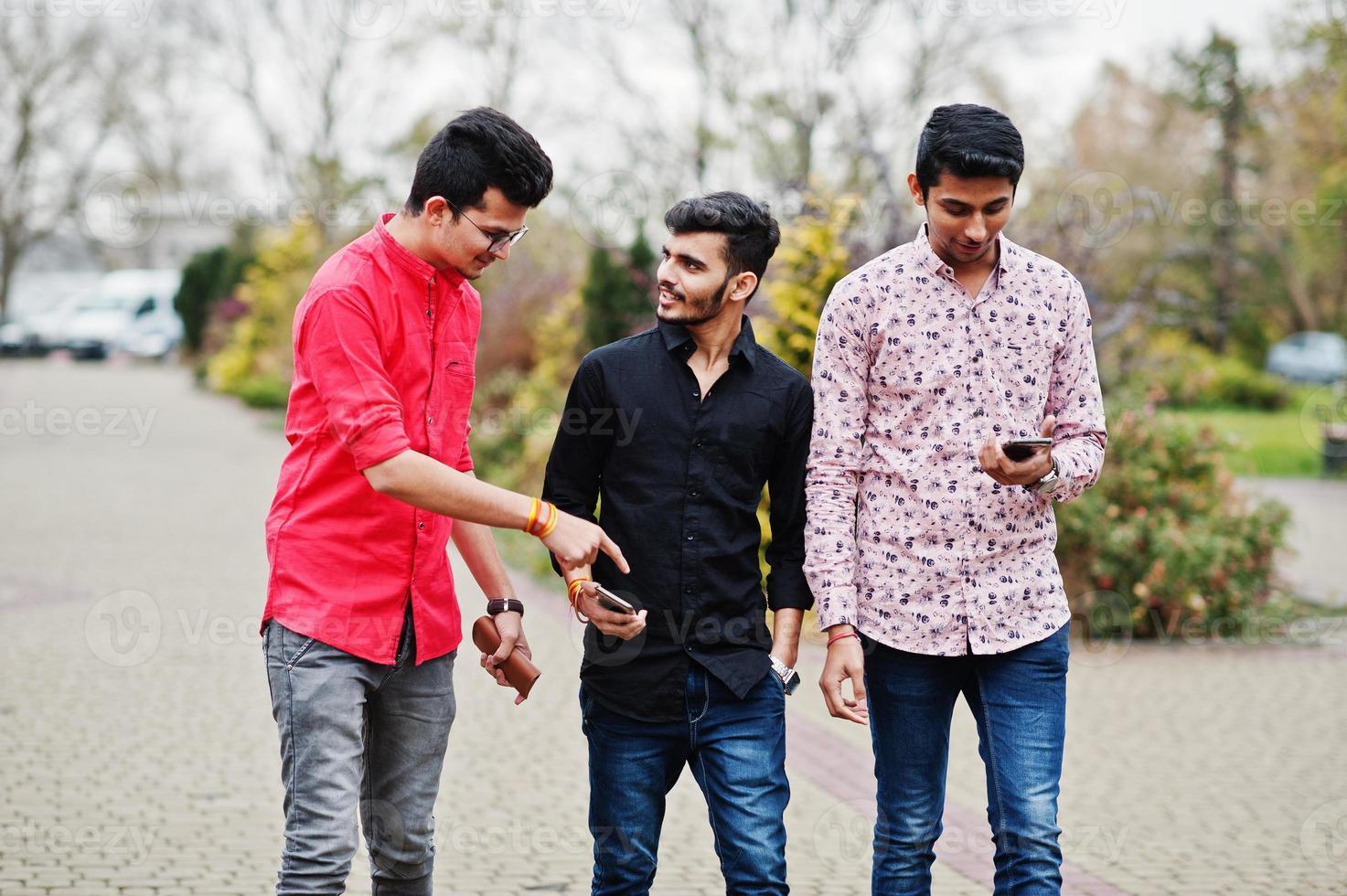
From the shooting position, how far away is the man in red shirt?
97.8 inches

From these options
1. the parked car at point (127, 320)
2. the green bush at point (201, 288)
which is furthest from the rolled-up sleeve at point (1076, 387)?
the parked car at point (127, 320)

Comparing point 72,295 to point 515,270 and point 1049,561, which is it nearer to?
point 515,270

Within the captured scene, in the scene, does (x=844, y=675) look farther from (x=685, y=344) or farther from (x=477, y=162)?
(x=477, y=162)

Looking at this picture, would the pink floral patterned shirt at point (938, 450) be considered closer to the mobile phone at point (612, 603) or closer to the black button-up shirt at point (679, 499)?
the black button-up shirt at point (679, 499)

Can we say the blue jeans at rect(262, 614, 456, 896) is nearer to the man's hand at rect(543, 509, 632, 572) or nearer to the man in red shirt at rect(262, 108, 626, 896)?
the man in red shirt at rect(262, 108, 626, 896)

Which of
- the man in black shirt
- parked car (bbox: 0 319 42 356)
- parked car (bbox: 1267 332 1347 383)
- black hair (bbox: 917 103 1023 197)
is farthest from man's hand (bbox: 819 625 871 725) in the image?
parked car (bbox: 0 319 42 356)

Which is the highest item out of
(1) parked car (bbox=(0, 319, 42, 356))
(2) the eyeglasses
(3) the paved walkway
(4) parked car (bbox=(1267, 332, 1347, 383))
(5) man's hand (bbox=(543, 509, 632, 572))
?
(4) parked car (bbox=(1267, 332, 1347, 383))

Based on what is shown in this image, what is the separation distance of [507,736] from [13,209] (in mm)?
40005

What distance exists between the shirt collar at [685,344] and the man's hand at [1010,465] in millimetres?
541

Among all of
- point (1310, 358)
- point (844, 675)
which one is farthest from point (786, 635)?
point (1310, 358)

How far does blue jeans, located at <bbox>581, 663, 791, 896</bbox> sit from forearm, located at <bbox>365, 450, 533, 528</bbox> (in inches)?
22.3

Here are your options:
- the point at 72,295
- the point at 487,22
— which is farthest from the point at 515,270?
the point at 72,295

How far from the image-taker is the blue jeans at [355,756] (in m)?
2.51

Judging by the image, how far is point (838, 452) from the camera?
2.81 metres
